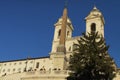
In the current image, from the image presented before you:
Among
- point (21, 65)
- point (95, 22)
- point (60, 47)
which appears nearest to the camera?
point (60, 47)

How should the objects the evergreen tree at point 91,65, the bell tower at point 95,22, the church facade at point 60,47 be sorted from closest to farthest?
1. the evergreen tree at point 91,65
2. the church facade at point 60,47
3. the bell tower at point 95,22

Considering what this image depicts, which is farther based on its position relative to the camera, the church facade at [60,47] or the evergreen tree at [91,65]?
the church facade at [60,47]

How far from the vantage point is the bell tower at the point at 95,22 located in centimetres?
8194

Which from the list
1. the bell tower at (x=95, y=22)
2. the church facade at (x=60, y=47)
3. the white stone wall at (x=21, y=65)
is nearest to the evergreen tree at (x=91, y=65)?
the church facade at (x=60, y=47)

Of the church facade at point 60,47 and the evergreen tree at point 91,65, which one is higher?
the church facade at point 60,47

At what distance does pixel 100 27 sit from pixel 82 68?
166 feet

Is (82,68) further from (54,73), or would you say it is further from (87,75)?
(54,73)

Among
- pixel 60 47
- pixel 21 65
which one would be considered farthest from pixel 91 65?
pixel 21 65

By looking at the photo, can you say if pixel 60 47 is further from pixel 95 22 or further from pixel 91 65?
pixel 95 22

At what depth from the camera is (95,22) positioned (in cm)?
8306

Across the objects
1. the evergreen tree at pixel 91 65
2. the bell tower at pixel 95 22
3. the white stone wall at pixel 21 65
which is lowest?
the evergreen tree at pixel 91 65

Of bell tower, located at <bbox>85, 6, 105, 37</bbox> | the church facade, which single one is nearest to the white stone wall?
the church facade

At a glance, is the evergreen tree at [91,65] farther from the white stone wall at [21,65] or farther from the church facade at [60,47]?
the white stone wall at [21,65]

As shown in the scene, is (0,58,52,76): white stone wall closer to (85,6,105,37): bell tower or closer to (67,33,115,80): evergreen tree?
(85,6,105,37): bell tower
